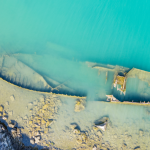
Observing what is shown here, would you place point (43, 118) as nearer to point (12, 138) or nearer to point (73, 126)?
point (73, 126)

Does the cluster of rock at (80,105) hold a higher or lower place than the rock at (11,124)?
higher

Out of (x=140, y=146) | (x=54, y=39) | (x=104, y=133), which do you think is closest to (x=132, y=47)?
(x=54, y=39)

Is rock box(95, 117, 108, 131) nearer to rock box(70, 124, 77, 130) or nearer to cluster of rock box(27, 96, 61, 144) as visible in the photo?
rock box(70, 124, 77, 130)

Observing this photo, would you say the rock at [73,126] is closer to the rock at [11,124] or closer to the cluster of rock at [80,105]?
the cluster of rock at [80,105]

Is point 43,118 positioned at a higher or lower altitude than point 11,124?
higher

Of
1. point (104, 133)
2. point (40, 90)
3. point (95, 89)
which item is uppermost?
point (95, 89)

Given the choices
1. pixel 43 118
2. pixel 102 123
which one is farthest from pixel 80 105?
pixel 43 118

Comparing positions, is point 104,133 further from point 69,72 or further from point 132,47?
point 132,47

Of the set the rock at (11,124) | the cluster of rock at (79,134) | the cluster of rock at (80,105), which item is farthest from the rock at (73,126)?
the rock at (11,124)
